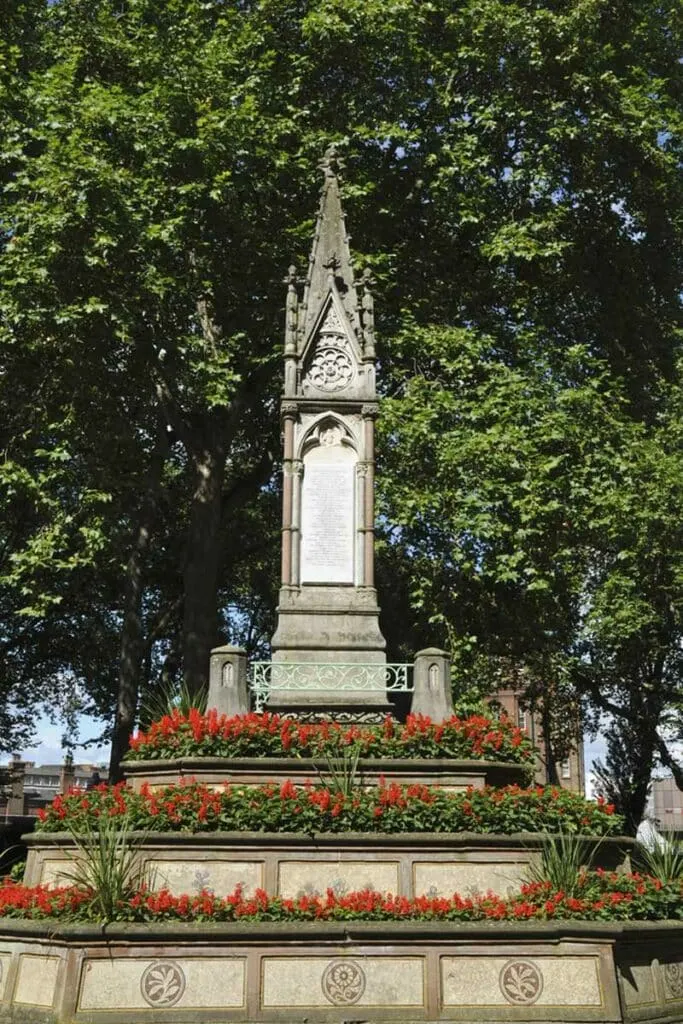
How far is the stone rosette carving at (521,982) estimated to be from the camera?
1036cm

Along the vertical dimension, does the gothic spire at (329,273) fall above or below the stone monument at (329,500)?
above

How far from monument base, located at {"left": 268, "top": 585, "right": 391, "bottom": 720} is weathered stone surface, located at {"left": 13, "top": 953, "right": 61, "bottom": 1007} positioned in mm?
5895

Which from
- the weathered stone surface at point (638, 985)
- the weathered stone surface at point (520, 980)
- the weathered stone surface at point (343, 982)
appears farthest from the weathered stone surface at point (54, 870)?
the weathered stone surface at point (638, 985)

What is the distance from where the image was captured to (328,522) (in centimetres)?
1706

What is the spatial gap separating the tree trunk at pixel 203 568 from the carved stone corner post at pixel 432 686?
26.1ft

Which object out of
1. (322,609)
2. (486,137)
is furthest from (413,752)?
(486,137)

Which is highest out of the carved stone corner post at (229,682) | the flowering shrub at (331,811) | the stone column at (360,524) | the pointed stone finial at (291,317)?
the pointed stone finial at (291,317)

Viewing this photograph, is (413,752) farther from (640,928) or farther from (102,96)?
(102,96)

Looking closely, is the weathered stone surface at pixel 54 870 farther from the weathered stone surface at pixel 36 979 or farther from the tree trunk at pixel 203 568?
the tree trunk at pixel 203 568

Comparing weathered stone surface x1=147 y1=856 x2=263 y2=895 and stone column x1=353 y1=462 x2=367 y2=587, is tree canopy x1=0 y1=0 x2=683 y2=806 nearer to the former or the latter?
stone column x1=353 y1=462 x2=367 y2=587

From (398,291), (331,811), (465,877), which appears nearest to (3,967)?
(331,811)

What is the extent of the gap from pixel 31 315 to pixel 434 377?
29.9 feet

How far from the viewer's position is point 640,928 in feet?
34.7

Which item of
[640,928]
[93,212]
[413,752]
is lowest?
[640,928]
